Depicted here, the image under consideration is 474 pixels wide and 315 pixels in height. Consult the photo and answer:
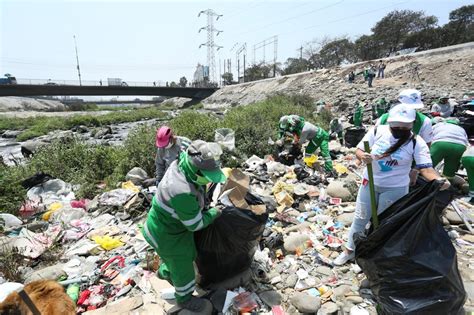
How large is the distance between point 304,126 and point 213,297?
3.71 m

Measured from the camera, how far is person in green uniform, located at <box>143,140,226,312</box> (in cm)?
172

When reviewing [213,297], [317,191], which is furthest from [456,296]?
[317,191]

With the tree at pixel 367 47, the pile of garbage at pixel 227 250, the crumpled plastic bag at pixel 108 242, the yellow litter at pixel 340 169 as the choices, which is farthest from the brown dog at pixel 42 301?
the tree at pixel 367 47

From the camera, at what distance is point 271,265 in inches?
101

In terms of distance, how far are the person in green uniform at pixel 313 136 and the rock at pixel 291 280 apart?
2.85 metres

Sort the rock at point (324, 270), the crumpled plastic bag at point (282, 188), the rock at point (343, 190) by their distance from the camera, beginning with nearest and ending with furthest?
the rock at point (324, 270) → the rock at point (343, 190) → the crumpled plastic bag at point (282, 188)

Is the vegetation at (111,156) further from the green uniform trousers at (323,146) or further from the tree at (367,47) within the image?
the tree at (367,47)

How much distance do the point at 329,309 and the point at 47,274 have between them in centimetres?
263

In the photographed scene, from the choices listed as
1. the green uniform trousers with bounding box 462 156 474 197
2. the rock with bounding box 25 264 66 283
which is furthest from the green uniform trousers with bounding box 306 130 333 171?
the rock with bounding box 25 264 66 283

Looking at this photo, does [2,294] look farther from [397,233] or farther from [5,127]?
[5,127]

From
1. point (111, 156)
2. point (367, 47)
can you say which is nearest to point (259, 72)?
point (367, 47)

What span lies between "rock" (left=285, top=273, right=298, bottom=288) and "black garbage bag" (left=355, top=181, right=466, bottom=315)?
0.74m

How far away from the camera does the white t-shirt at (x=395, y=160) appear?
81.8 inches

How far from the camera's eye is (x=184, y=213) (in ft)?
5.68
